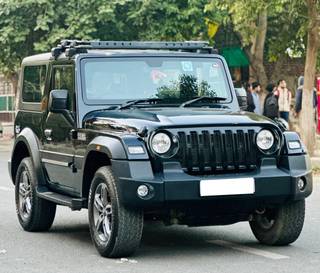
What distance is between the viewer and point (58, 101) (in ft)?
31.2

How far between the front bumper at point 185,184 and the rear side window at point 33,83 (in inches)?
107

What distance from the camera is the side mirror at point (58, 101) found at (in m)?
9.53

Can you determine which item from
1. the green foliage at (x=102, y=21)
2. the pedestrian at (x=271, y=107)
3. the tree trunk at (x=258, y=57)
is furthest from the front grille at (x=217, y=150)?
the tree trunk at (x=258, y=57)

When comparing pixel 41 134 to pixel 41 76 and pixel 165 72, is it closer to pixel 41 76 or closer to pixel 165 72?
pixel 41 76

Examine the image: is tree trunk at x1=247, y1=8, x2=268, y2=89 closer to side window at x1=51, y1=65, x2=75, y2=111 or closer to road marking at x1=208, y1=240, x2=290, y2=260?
side window at x1=51, y1=65, x2=75, y2=111

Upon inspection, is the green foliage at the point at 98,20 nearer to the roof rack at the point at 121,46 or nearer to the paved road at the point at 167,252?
the paved road at the point at 167,252

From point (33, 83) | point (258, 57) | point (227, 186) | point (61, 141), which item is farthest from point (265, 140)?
point (258, 57)

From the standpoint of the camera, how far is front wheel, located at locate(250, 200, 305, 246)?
8.93m

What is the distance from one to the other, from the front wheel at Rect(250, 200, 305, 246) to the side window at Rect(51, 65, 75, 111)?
2.14m

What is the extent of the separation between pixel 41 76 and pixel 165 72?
1.70 metres

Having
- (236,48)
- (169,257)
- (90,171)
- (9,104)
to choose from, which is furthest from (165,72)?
(9,104)

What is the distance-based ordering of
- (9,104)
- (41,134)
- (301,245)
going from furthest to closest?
(9,104) → (41,134) → (301,245)

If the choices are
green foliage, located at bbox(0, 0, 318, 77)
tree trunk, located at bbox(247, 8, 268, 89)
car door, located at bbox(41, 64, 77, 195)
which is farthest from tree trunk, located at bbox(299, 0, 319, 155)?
car door, located at bbox(41, 64, 77, 195)

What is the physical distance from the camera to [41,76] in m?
10.9
